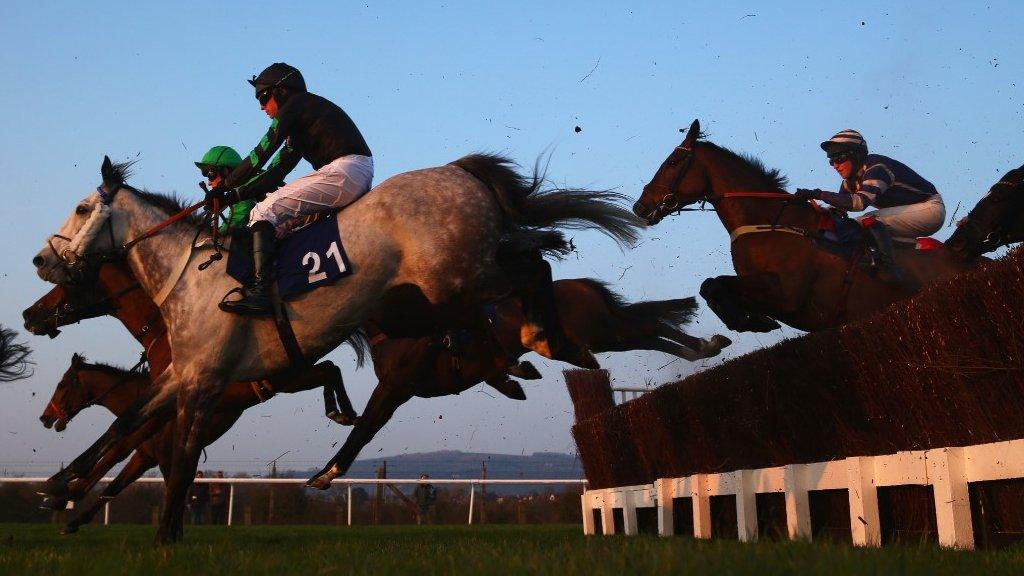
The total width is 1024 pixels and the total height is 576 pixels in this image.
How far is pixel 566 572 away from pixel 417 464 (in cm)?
11972

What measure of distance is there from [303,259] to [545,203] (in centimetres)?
142

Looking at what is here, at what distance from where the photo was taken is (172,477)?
565cm

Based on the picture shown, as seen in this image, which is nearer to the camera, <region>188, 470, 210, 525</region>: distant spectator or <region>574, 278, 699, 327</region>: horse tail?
<region>574, 278, 699, 327</region>: horse tail

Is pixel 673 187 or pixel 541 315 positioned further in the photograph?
pixel 673 187

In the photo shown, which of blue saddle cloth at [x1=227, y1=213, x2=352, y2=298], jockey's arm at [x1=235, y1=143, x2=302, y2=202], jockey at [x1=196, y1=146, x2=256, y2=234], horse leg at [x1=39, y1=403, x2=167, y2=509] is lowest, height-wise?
horse leg at [x1=39, y1=403, x2=167, y2=509]

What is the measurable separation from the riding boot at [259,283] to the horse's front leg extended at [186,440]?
423 millimetres

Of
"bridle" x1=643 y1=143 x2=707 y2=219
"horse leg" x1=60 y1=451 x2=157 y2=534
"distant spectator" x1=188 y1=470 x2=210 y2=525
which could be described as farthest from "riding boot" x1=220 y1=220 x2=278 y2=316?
"distant spectator" x1=188 y1=470 x2=210 y2=525

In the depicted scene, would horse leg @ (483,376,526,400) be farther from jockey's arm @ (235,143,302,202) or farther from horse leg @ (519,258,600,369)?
jockey's arm @ (235,143,302,202)

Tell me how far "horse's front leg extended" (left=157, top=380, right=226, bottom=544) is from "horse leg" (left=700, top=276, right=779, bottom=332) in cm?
344

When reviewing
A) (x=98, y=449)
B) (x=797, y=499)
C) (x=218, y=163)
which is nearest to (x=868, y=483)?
(x=797, y=499)

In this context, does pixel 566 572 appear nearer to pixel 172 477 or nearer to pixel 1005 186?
pixel 172 477

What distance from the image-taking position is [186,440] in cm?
567

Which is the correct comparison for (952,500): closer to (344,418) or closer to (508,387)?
(508,387)

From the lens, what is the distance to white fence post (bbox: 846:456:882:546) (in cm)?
432
